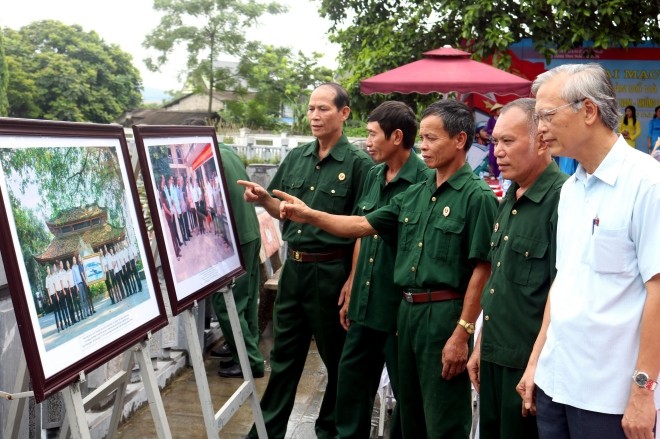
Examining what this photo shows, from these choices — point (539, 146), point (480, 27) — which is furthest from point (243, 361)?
point (480, 27)

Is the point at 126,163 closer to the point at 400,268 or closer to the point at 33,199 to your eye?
the point at 33,199

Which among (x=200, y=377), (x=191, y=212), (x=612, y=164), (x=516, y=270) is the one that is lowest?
(x=200, y=377)

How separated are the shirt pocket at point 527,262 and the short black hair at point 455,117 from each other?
27.5 inches

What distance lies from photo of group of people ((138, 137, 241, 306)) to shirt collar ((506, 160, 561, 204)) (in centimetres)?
152

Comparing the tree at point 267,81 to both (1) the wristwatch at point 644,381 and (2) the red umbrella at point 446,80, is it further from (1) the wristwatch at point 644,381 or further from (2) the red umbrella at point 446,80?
(1) the wristwatch at point 644,381

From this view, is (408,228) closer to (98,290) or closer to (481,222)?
(481,222)

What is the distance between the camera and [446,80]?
923 cm

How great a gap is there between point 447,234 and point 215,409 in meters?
2.34

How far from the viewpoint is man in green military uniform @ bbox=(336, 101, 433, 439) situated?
12.6 ft

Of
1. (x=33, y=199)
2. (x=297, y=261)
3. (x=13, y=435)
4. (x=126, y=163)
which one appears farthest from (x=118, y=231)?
(x=297, y=261)

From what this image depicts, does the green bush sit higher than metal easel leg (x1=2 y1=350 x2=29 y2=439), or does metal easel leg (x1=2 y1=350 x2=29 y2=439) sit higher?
the green bush

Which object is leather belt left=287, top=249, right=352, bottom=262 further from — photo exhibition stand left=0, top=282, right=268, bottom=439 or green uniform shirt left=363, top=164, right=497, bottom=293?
Result: green uniform shirt left=363, top=164, right=497, bottom=293

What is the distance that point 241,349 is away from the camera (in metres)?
3.88

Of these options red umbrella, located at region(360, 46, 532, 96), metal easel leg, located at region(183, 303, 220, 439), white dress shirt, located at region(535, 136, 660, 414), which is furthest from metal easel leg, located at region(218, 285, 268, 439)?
red umbrella, located at region(360, 46, 532, 96)
